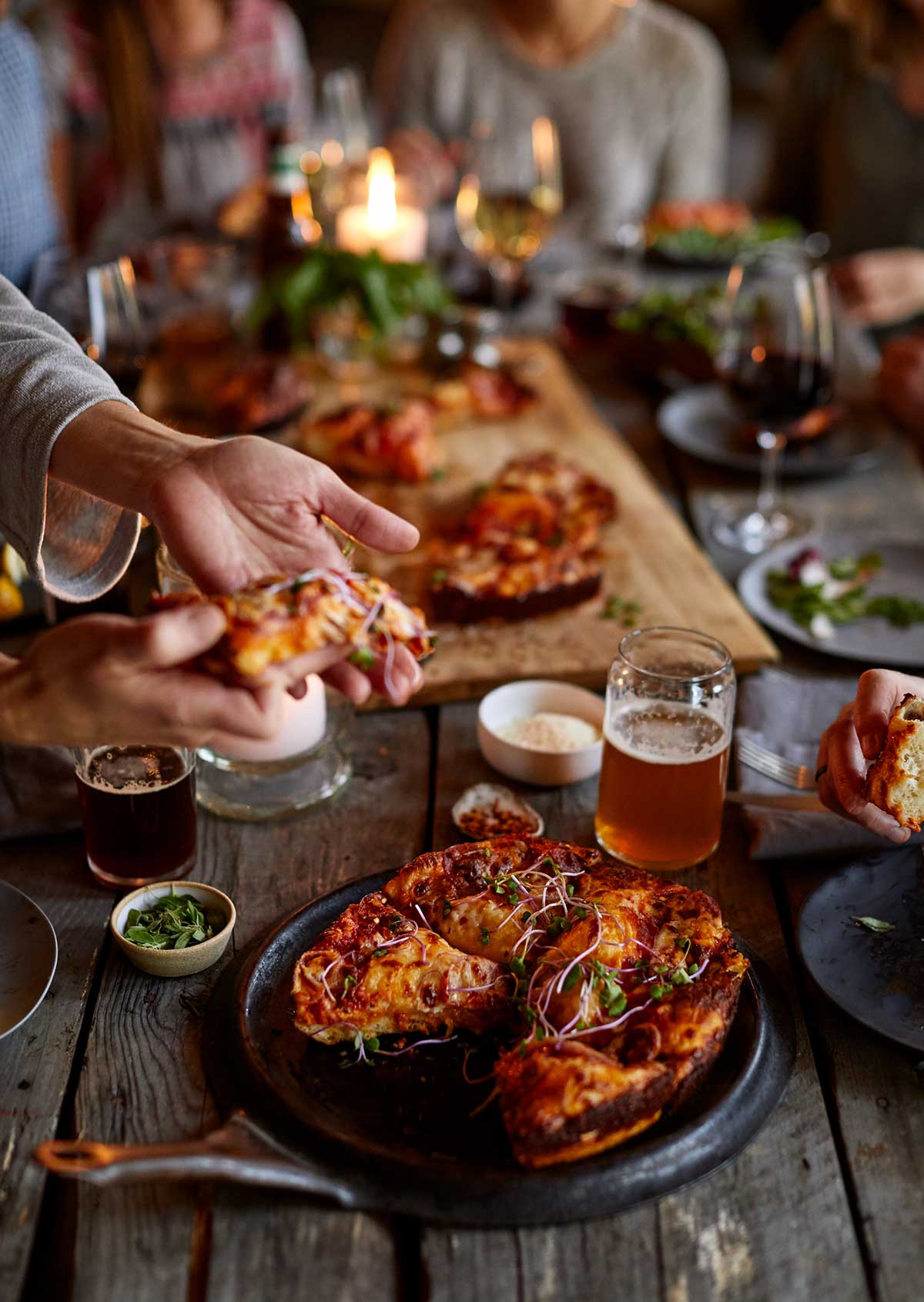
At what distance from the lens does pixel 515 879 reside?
1476 mm

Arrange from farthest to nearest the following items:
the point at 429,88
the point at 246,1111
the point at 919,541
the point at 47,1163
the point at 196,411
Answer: the point at 429,88 → the point at 196,411 → the point at 919,541 → the point at 246,1111 → the point at 47,1163

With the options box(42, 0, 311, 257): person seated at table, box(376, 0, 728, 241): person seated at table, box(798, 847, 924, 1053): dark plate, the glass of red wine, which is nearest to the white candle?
box(798, 847, 924, 1053): dark plate

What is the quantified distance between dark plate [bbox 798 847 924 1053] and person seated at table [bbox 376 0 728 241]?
411 cm

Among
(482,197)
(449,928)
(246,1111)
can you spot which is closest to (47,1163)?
(246,1111)

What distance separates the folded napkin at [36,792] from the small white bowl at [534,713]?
657 mm

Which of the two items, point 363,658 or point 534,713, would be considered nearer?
point 363,658

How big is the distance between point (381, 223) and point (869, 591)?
201 cm

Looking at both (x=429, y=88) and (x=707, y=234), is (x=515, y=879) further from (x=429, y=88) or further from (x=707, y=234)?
(x=429, y=88)

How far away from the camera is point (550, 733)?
1.91 m

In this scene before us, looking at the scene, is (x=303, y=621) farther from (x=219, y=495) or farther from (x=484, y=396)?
(x=484, y=396)

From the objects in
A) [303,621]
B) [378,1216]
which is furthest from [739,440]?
[378,1216]

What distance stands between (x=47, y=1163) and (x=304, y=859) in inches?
25.4

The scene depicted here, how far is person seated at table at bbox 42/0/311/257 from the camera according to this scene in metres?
5.66

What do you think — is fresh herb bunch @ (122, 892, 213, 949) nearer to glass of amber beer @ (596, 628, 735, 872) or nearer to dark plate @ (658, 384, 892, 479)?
glass of amber beer @ (596, 628, 735, 872)
